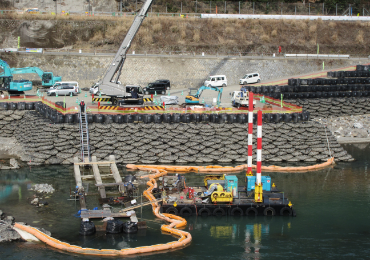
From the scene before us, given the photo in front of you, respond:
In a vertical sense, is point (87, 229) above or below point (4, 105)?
below

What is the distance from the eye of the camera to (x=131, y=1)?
8238 centimetres

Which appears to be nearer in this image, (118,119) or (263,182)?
(263,182)

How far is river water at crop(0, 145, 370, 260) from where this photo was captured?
22578 millimetres

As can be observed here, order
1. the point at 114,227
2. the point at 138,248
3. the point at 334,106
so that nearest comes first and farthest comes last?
the point at 138,248, the point at 114,227, the point at 334,106

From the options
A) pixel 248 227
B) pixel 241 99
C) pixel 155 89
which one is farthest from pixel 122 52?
pixel 248 227

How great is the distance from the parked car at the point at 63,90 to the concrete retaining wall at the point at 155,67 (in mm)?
8686

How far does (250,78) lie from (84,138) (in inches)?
1014

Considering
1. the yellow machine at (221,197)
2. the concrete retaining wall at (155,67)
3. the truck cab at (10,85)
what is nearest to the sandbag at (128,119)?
the yellow machine at (221,197)

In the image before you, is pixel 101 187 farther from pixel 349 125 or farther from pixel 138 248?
pixel 349 125

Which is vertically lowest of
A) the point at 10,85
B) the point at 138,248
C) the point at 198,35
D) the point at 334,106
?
the point at 138,248

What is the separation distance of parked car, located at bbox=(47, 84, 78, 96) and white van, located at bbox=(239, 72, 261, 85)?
62.6 ft

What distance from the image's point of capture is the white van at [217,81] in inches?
2244

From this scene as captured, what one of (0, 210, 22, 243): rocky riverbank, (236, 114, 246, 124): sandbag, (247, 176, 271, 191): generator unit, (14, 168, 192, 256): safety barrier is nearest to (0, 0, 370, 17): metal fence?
(236, 114, 246, 124): sandbag

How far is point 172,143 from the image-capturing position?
3834 cm
